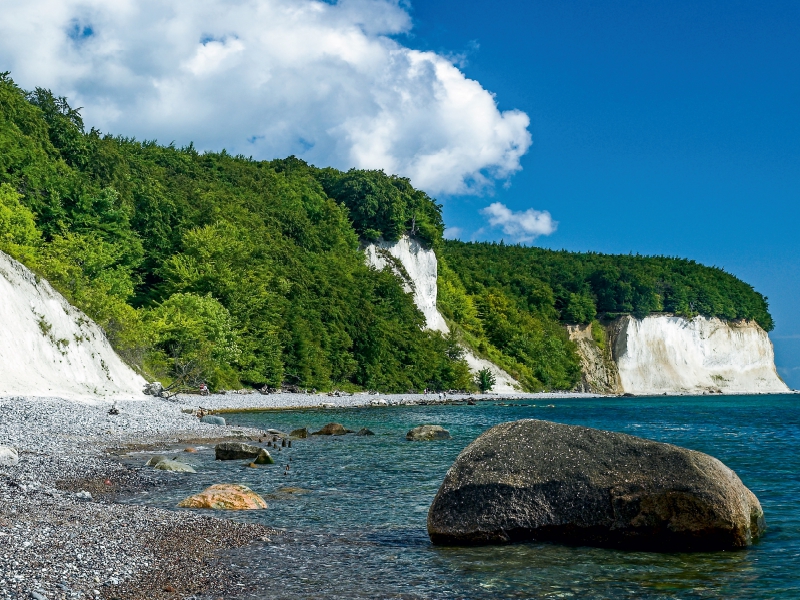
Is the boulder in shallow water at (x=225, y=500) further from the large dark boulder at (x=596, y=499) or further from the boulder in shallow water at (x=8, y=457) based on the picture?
the boulder in shallow water at (x=8, y=457)

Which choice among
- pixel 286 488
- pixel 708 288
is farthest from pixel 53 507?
pixel 708 288

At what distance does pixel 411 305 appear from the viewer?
304 feet

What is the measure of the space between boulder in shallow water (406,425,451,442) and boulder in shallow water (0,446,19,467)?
1587cm

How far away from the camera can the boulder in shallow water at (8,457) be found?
1529 centimetres

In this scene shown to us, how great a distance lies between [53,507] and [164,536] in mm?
2351

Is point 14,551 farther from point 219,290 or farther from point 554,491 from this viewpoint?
point 219,290

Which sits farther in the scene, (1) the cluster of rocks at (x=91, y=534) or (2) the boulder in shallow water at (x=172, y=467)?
(2) the boulder in shallow water at (x=172, y=467)

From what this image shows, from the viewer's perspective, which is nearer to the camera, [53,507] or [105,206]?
[53,507]

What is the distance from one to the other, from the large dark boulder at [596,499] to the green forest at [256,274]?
36060 millimetres

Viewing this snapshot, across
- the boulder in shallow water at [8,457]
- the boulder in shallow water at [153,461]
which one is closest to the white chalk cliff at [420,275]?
the boulder in shallow water at [153,461]

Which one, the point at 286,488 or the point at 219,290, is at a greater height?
the point at 219,290

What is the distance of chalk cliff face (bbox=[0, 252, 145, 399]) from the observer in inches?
1291

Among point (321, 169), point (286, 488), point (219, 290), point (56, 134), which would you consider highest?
point (321, 169)

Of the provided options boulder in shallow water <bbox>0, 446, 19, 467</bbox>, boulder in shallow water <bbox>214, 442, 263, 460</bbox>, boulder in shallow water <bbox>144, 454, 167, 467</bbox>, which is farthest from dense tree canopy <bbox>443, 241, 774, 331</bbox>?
boulder in shallow water <bbox>0, 446, 19, 467</bbox>
